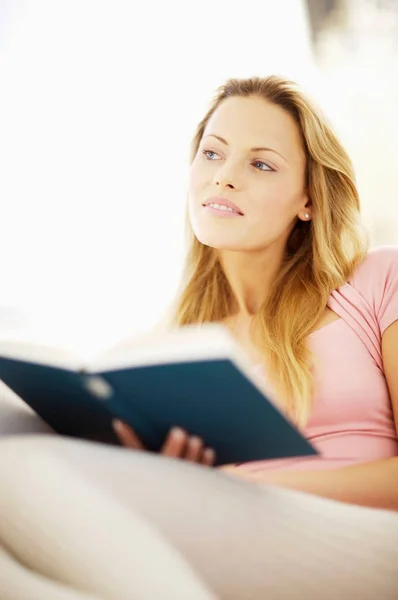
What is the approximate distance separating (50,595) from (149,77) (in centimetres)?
147

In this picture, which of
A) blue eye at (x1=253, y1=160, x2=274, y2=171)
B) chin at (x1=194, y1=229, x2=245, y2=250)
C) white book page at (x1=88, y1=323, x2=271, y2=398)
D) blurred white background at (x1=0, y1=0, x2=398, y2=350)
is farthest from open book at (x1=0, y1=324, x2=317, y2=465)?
blurred white background at (x1=0, y1=0, x2=398, y2=350)

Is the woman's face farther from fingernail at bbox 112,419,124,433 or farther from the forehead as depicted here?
fingernail at bbox 112,419,124,433

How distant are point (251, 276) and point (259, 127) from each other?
0.87ft

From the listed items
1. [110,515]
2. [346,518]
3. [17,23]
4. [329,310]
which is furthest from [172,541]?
Answer: [17,23]

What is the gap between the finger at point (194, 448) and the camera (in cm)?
A: 81

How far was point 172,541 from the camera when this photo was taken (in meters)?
0.64

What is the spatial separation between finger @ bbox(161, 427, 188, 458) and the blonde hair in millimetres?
297

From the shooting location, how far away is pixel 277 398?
1.08 metres

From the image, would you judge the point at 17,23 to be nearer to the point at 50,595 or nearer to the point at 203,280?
the point at 203,280

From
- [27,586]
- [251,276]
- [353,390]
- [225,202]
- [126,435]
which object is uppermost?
[225,202]

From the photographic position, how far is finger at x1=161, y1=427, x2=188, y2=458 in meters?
0.80

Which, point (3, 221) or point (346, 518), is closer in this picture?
point (346, 518)

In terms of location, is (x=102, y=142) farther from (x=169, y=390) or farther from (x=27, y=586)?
(x=27, y=586)

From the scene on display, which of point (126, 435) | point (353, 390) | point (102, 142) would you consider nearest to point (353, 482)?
point (353, 390)
